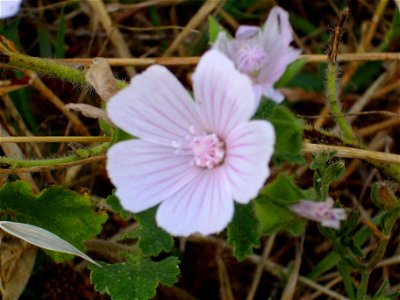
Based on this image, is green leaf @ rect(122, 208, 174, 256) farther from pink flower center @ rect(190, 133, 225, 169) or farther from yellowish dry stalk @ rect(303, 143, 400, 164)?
yellowish dry stalk @ rect(303, 143, 400, 164)

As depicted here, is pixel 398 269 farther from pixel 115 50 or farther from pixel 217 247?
pixel 115 50

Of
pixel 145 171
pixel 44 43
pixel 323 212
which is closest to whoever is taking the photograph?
pixel 323 212

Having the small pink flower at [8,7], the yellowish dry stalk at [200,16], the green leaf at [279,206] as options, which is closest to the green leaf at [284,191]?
the green leaf at [279,206]

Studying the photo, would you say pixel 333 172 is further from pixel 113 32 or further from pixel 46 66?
pixel 113 32

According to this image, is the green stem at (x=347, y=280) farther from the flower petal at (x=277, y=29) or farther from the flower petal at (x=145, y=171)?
the flower petal at (x=277, y=29)

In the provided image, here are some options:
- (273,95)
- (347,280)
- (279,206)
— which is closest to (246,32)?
(273,95)

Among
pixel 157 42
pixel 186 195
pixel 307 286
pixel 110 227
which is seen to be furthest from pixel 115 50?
pixel 186 195
